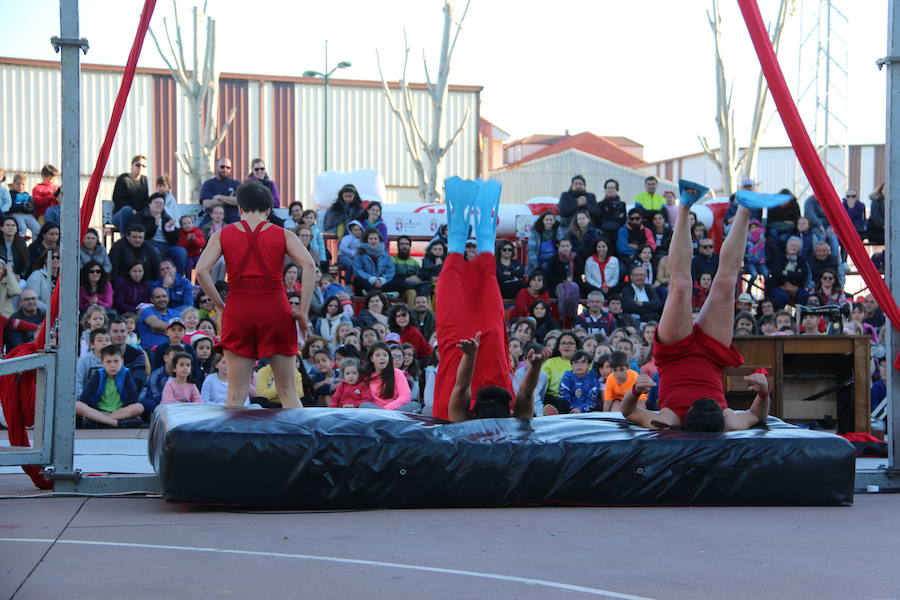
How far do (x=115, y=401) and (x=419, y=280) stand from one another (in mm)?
4374

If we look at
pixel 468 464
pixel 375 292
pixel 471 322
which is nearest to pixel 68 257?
pixel 468 464

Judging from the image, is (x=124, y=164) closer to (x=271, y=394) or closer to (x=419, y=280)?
(x=419, y=280)

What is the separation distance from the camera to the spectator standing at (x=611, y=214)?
46.3ft

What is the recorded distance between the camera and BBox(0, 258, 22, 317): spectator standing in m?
11.0

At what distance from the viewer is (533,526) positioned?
5121mm

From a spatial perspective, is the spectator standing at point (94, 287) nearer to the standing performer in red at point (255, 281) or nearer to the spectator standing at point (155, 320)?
the spectator standing at point (155, 320)

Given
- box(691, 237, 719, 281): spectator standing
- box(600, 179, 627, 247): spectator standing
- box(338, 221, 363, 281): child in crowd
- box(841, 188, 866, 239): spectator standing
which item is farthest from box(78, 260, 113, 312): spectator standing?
box(841, 188, 866, 239): spectator standing

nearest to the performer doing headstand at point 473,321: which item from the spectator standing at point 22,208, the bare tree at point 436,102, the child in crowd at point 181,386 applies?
the child in crowd at point 181,386

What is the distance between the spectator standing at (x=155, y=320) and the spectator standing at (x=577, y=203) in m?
5.14

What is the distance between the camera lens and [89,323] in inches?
413

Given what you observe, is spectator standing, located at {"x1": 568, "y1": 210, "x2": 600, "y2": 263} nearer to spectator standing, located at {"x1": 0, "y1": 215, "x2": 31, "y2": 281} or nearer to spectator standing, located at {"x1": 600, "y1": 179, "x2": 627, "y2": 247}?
spectator standing, located at {"x1": 600, "y1": 179, "x2": 627, "y2": 247}

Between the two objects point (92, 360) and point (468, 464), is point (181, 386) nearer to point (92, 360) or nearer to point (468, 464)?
point (92, 360)

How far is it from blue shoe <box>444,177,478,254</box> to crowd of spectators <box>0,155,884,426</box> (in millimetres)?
1790

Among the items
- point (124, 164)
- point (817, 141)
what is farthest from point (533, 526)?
Result: point (124, 164)
